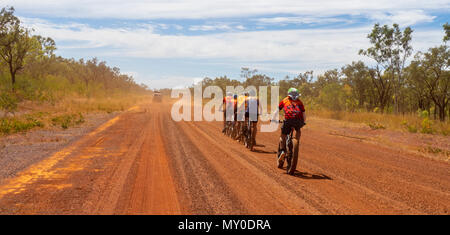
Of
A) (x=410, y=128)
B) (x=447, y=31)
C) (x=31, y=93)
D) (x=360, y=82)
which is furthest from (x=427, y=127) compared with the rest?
(x=31, y=93)

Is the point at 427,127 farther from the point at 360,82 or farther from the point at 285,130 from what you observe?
the point at 360,82

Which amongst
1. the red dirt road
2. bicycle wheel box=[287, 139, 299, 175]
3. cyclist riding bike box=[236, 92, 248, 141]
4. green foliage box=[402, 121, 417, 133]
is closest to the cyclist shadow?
the red dirt road

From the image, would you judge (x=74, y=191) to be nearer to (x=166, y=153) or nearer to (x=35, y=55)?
(x=166, y=153)

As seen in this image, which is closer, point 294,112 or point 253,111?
point 294,112

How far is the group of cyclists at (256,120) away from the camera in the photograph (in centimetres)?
820

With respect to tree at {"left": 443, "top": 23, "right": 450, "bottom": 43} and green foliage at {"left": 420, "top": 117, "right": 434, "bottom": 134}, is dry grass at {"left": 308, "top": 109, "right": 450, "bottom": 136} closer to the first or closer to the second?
green foliage at {"left": 420, "top": 117, "right": 434, "bottom": 134}

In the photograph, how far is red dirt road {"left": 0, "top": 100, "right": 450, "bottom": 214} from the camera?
5602 millimetres

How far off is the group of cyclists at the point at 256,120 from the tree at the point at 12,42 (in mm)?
23198

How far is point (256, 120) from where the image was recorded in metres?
12.1

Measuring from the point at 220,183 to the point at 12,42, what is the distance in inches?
1191

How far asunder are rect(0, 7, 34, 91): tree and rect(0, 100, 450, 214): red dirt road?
73.9ft

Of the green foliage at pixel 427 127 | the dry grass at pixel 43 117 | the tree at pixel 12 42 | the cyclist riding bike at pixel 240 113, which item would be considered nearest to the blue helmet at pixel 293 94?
the cyclist riding bike at pixel 240 113

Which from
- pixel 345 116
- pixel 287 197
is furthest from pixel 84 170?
pixel 345 116

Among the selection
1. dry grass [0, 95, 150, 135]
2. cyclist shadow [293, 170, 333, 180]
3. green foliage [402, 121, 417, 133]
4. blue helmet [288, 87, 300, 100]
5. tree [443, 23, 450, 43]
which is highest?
tree [443, 23, 450, 43]
